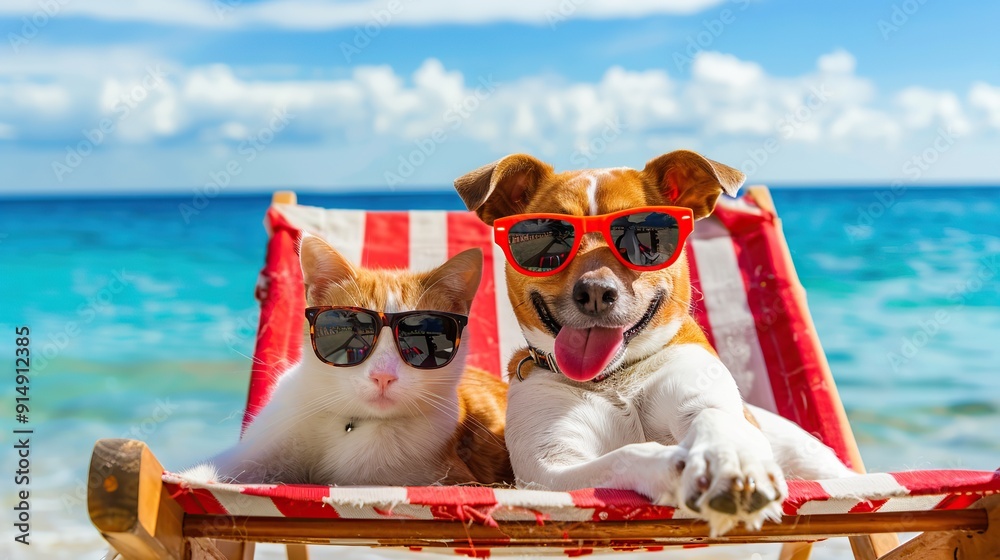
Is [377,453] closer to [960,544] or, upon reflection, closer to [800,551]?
[960,544]

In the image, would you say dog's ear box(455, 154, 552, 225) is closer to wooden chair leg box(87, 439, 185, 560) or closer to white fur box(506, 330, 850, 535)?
white fur box(506, 330, 850, 535)

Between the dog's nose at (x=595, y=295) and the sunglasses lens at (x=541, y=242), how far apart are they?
Answer: 0.10m

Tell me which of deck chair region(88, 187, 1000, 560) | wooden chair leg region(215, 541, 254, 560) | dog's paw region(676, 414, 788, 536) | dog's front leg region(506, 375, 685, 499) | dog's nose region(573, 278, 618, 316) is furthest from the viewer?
wooden chair leg region(215, 541, 254, 560)

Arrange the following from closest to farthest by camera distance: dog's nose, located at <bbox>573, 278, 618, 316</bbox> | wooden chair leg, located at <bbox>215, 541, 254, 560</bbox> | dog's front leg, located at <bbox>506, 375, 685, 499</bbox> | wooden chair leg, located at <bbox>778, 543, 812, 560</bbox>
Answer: dog's front leg, located at <bbox>506, 375, 685, 499</bbox> < dog's nose, located at <bbox>573, 278, 618, 316</bbox> < wooden chair leg, located at <bbox>215, 541, 254, 560</bbox> < wooden chair leg, located at <bbox>778, 543, 812, 560</bbox>

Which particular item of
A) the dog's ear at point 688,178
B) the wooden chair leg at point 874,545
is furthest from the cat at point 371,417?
the wooden chair leg at point 874,545

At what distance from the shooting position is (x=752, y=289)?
357 cm

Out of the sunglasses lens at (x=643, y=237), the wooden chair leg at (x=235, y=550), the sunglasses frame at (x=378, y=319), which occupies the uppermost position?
the sunglasses lens at (x=643, y=237)

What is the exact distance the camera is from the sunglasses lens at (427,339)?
6.95 feet

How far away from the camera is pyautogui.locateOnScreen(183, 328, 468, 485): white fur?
2105mm

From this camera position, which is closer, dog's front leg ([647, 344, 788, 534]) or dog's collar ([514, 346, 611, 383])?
dog's front leg ([647, 344, 788, 534])

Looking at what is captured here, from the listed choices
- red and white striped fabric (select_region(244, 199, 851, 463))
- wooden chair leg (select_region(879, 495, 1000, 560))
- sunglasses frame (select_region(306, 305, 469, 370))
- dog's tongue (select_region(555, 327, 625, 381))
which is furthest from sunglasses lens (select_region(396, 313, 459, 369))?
wooden chair leg (select_region(879, 495, 1000, 560))

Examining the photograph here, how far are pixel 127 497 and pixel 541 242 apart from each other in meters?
1.08

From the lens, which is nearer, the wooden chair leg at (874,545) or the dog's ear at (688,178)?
the dog's ear at (688,178)

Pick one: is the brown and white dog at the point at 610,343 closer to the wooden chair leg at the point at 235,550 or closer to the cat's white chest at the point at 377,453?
the cat's white chest at the point at 377,453
